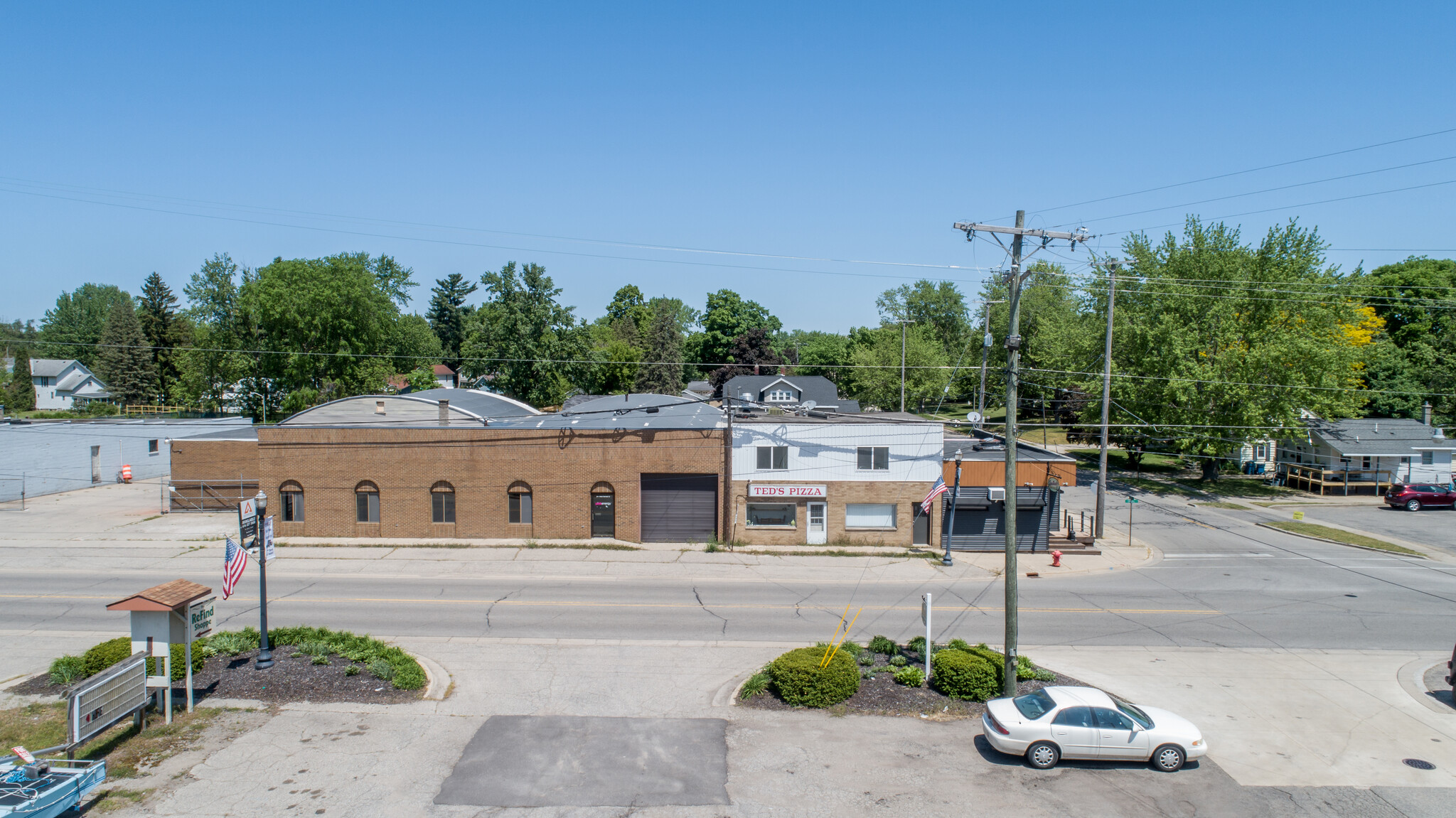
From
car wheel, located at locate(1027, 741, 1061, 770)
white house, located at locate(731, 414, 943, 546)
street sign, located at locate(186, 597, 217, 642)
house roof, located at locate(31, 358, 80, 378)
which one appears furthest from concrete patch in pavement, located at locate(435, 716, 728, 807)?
house roof, located at locate(31, 358, 80, 378)

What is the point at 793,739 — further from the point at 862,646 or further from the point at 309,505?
the point at 309,505

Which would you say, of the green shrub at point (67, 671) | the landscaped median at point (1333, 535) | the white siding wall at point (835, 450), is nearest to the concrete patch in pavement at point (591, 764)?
the green shrub at point (67, 671)

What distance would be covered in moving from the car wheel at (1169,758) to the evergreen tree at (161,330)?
10711 cm

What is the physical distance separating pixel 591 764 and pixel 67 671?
11478 mm

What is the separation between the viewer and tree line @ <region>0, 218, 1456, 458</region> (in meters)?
42.8

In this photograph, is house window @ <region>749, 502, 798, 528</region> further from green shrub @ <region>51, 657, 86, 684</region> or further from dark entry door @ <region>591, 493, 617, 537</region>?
green shrub @ <region>51, 657, 86, 684</region>

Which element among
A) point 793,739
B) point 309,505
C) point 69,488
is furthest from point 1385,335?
point 69,488

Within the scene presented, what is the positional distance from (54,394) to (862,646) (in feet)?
405

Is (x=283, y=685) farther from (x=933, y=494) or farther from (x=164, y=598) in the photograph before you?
(x=933, y=494)

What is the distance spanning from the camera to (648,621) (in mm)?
20578

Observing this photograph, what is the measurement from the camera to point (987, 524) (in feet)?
100

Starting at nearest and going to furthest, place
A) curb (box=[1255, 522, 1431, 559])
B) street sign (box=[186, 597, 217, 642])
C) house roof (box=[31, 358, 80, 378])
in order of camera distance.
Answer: street sign (box=[186, 597, 217, 642]) < curb (box=[1255, 522, 1431, 559]) < house roof (box=[31, 358, 80, 378])

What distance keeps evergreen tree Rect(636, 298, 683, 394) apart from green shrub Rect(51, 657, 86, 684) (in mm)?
67241

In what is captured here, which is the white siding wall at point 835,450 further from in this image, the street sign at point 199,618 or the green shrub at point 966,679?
the street sign at point 199,618
